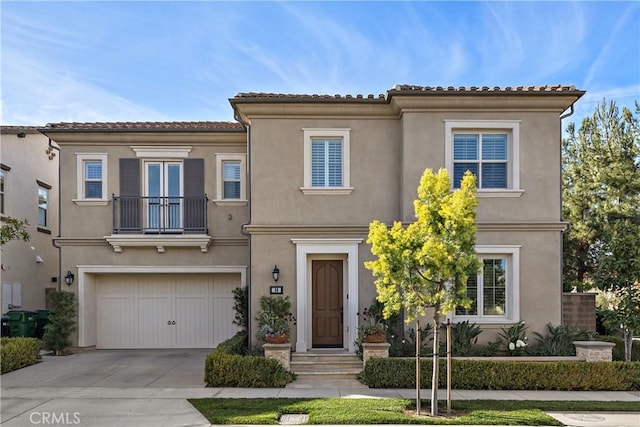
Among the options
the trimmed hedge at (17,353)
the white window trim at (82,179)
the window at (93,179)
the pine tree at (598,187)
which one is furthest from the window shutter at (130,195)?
the pine tree at (598,187)

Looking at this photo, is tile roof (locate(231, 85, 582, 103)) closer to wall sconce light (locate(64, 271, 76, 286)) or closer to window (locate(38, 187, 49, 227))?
wall sconce light (locate(64, 271, 76, 286))

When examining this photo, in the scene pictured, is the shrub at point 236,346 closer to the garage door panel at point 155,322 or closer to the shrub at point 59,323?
the garage door panel at point 155,322

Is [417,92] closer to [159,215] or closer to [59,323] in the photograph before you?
[159,215]

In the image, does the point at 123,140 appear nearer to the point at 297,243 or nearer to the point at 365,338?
the point at 297,243

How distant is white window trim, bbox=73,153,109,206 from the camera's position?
13164 mm

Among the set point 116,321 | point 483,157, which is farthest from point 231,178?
point 483,157

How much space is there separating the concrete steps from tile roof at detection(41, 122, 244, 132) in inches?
275

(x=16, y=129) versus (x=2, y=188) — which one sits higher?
(x=16, y=129)

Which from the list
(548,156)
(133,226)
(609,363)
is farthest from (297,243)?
(609,363)

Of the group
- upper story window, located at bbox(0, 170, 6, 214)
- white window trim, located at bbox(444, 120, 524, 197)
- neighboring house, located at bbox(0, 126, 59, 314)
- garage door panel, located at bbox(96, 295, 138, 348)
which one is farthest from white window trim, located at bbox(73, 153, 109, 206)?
white window trim, located at bbox(444, 120, 524, 197)

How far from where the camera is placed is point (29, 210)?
51.0 ft

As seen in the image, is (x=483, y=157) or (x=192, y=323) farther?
(x=192, y=323)

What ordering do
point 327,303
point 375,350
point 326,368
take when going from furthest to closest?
point 327,303 → point 326,368 → point 375,350

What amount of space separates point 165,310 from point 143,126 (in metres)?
5.78
